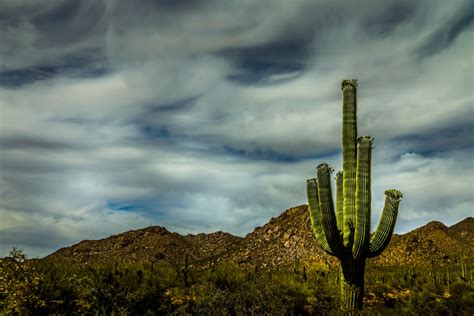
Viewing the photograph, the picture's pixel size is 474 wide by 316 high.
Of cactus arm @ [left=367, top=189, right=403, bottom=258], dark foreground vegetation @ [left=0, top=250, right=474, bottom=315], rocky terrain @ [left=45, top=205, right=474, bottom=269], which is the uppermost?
rocky terrain @ [left=45, top=205, right=474, bottom=269]

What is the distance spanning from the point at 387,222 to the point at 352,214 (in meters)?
0.89

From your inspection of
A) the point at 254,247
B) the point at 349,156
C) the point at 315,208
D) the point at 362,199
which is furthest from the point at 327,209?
the point at 254,247

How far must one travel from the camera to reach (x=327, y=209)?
1292 centimetres

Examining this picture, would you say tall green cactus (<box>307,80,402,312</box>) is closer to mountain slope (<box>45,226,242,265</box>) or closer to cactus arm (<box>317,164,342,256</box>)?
cactus arm (<box>317,164,342,256</box>)

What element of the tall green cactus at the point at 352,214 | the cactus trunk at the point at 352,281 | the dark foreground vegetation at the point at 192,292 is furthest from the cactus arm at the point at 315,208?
the dark foreground vegetation at the point at 192,292

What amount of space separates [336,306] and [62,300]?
248 inches

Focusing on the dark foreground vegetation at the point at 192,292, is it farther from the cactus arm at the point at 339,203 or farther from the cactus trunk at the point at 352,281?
the cactus arm at the point at 339,203

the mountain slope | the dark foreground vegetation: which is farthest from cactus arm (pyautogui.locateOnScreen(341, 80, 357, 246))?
the mountain slope

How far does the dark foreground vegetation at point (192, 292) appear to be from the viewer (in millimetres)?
10953

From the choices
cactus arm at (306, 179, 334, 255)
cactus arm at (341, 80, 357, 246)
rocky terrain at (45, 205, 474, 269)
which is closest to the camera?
cactus arm at (341, 80, 357, 246)

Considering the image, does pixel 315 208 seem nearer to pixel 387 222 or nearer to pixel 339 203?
pixel 339 203

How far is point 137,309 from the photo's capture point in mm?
11938

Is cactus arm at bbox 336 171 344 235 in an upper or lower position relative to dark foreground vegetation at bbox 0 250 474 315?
upper

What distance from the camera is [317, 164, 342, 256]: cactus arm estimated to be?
1285 centimetres
